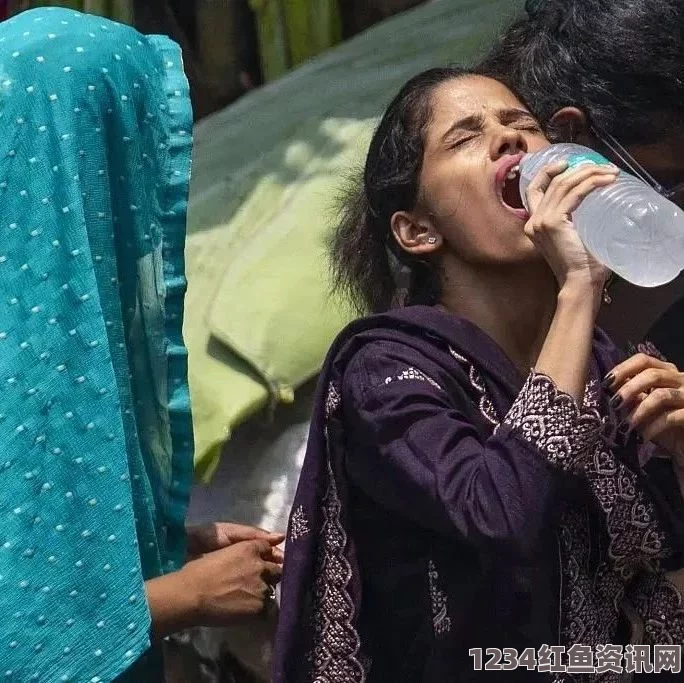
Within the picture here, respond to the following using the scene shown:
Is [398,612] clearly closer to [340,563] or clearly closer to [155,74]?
[340,563]

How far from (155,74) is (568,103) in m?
0.52

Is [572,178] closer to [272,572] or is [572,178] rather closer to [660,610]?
[660,610]

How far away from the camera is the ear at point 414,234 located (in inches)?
53.9

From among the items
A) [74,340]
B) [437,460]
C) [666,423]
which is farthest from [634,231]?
[74,340]

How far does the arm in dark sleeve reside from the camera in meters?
1.10

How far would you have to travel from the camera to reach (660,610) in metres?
1.29

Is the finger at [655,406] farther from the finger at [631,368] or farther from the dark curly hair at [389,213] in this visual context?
the dark curly hair at [389,213]

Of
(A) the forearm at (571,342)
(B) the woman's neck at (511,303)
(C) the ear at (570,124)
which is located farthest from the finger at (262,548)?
(C) the ear at (570,124)

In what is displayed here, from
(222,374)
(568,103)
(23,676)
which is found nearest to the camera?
(23,676)

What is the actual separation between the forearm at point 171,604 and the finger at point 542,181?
0.57 meters

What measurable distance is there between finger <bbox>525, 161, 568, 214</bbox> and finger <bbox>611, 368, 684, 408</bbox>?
7.8 inches

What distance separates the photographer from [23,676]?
3.91 ft

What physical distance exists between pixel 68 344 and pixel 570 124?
0.68 metres

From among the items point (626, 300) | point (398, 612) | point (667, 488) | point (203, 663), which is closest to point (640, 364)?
point (667, 488)
